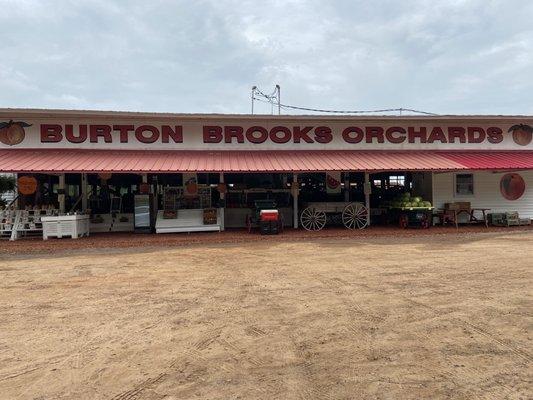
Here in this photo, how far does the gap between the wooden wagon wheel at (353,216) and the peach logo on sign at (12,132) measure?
10951mm

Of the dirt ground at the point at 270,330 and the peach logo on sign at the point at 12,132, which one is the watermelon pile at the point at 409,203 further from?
the peach logo on sign at the point at 12,132

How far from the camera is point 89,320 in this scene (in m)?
4.90

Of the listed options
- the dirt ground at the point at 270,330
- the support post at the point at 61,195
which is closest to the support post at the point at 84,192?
the support post at the point at 61,195

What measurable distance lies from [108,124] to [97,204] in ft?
9.21

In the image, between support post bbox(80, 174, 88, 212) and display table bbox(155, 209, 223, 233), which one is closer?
display table bbox(155, 209, 223, 233)

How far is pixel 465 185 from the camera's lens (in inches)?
611

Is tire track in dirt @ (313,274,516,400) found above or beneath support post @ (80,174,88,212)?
beneath

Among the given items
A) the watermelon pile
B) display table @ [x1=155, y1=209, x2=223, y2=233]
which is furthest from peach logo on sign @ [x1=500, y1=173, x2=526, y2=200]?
display table @ [x1=155, y1=209, x2=223, y2=233]

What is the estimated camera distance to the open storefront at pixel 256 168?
13.3 meters

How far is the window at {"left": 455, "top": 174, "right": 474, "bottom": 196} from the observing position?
1545 cm

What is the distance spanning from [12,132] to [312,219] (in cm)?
1025

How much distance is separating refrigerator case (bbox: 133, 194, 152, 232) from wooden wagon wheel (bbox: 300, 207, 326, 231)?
16.6 feet

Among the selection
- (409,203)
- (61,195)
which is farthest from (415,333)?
(61,195)

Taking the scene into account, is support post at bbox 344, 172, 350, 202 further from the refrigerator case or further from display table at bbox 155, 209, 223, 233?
the refrigerator case
